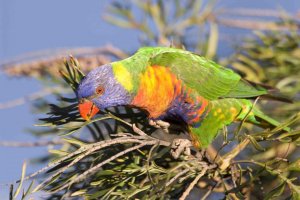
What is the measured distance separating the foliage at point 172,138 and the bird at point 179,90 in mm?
42

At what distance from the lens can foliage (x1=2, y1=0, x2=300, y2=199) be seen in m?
0.84

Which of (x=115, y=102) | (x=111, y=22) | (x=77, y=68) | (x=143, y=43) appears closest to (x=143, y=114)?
(x=115, y=102)

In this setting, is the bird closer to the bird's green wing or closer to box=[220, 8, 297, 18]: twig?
the bird's green wing

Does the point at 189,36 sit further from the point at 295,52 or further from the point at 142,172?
the point at 142,172

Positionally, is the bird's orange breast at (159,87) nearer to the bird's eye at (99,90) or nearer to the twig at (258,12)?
the bird's eye at (99,90)

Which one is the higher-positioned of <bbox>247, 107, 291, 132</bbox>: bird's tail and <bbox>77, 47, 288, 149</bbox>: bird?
<bbox>77, 47, 288, 149</bbox>: bird

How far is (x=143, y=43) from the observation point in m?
1.59

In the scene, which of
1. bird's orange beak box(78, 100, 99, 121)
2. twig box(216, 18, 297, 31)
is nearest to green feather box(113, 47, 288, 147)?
bird's orange beak box(78, 100, 99, 121)

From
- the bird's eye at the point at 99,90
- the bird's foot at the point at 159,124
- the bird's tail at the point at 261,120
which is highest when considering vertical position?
the bird's eye at the point at 99,90

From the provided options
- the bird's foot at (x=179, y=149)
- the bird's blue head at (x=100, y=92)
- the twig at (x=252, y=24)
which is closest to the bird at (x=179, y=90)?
the bird's blue head at (x=100, y=92)

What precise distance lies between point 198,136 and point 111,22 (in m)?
0.66

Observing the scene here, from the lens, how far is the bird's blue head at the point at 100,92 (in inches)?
40.2

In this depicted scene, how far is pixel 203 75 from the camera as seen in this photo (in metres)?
1.25

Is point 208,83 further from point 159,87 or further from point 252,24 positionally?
point 252,24
